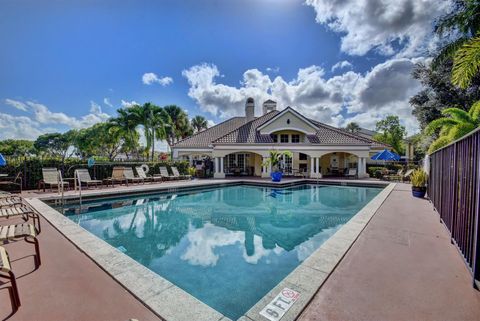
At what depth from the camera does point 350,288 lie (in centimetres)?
311

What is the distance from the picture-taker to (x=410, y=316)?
99.8 inches

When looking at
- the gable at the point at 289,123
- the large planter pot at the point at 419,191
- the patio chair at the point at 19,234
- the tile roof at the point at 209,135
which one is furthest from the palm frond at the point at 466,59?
the tile roof at the point at 209,135

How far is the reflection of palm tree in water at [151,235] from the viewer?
570 cm

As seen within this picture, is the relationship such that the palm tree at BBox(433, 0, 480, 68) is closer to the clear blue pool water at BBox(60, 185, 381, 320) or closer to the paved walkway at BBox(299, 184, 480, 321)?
the clear blue pool water at BBox(60, 185, 381, 320)

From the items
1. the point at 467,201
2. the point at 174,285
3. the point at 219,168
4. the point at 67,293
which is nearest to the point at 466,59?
the point at 467,201

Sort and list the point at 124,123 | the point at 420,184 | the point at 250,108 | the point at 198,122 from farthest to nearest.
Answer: the point at 198,122 → the point at 250,108 → the point at 124,123 → the point at 420,184

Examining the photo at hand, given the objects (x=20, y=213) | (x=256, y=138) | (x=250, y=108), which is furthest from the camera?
(x=250, y=108)

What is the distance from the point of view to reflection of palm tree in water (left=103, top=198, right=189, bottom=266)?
5.70 metres

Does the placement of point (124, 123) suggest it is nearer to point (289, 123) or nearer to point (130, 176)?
point (130, 176)

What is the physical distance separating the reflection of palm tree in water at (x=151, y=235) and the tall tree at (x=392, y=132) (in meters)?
40.3

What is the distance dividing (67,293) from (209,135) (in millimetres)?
25911

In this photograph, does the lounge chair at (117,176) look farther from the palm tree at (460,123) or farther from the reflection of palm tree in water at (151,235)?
the palm tree at (460,123)

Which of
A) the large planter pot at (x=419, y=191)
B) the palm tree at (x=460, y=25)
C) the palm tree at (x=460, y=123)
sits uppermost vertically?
the palm tree at (x=460, y=25)

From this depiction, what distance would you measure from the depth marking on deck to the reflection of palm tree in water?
10.8ft
